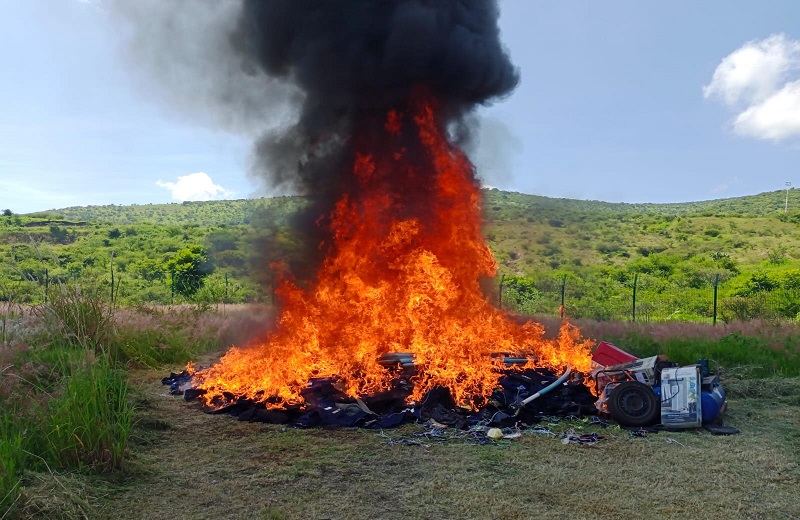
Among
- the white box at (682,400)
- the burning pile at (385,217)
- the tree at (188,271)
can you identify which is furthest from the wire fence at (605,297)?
the white box at (682,400)

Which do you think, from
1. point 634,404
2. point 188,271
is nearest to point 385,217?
point 634,404

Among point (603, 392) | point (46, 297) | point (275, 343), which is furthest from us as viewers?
point (275, 343)

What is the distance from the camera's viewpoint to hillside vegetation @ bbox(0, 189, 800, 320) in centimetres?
1407

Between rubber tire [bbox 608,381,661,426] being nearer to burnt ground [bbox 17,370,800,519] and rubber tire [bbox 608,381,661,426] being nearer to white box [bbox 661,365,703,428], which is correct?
white box [bbox 661,365,703,428]

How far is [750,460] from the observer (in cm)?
606

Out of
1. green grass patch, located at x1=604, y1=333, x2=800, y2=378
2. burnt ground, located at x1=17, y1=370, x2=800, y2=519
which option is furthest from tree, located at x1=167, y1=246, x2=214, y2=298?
green grass patch, located at x1=604, y1=333, x2=800, y2=378

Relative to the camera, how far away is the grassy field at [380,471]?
15.3 ft

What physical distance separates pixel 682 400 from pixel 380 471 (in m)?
4.17

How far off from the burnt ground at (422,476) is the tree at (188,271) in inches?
750

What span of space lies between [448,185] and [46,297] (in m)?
6.82

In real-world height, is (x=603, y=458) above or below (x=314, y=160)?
below

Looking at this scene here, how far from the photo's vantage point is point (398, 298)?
942cm

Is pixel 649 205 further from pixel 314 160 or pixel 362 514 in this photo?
pixel 362 514

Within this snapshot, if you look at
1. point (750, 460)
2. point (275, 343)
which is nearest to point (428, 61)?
point (275, 343)
